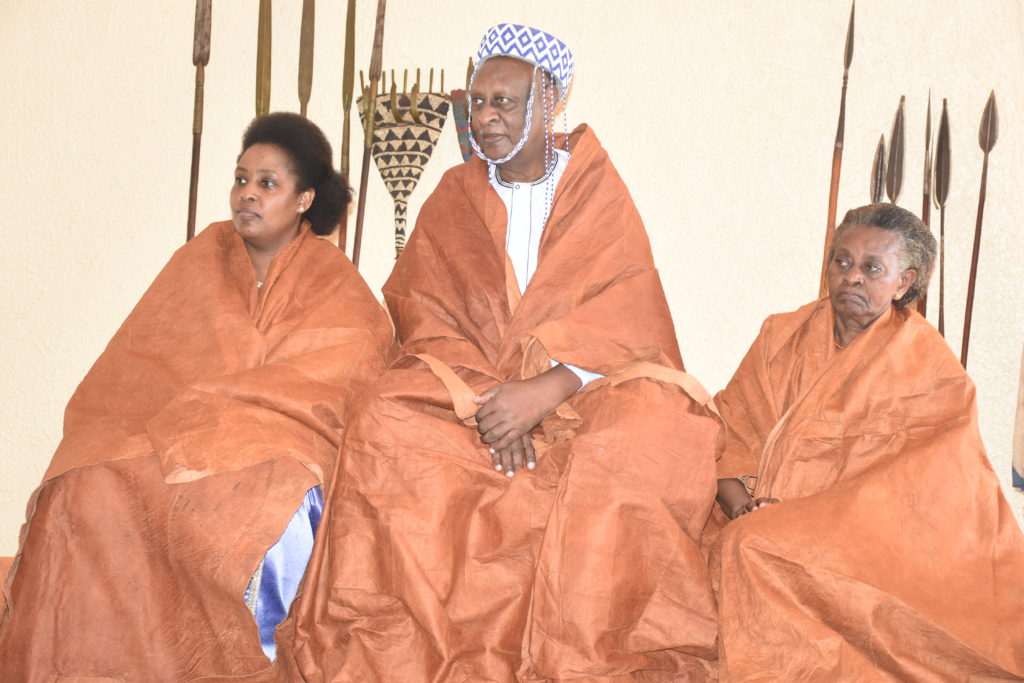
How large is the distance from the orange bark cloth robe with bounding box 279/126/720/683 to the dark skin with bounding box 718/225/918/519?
0.49 meters

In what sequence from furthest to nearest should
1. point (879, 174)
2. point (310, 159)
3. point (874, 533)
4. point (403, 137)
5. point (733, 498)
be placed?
point (403, 137) < point (879, 174) < point (310, 159) < point (733, 498) < point (874, 533)

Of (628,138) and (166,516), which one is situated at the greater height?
(628,138)

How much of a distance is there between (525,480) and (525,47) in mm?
1367

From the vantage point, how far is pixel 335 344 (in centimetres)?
325

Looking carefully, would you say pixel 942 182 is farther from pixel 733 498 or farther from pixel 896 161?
pixel 733 498

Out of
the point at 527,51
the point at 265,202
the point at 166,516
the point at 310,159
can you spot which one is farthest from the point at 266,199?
the point at 166,516

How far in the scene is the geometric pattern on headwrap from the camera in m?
3.27

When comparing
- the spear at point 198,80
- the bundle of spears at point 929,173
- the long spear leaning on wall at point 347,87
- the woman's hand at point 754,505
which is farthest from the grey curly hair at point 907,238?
the spear at point 198,80

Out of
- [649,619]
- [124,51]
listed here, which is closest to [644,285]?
[649,619]

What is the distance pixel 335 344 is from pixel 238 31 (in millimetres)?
2204

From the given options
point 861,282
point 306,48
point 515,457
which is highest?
point 306,48

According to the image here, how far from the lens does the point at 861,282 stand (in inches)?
123

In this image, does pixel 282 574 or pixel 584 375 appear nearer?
pixel 282 574

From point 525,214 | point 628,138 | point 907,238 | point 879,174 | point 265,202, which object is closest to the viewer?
point 907,238
